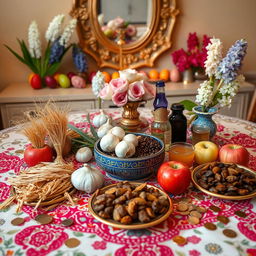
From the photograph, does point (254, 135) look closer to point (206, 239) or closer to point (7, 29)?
point (206, 239)

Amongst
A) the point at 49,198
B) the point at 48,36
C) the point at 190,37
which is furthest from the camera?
the point at 190,37

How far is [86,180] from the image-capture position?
0.91 meters

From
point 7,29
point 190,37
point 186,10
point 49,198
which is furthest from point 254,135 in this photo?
point 7,29

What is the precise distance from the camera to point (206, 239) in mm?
726

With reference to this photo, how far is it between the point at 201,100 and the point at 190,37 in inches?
63.2

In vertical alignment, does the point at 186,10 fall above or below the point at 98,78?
above

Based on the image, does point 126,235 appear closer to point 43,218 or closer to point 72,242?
point 72,242

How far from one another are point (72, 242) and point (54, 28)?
201 centimetres

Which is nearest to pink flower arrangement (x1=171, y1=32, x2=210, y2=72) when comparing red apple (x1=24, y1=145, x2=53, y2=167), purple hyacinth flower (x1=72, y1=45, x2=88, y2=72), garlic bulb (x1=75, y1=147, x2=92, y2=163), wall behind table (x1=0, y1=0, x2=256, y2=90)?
wall behind table (x1=0, y1=0, x2=256, y2=90)

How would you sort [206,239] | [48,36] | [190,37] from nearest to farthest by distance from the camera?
[206,239], [48,36], [190,37]

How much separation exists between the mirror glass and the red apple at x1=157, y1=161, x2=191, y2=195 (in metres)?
1.97

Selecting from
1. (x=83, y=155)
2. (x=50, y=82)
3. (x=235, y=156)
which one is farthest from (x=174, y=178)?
(x=50, y=82)

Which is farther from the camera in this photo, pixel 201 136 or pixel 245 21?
pixel 245 21

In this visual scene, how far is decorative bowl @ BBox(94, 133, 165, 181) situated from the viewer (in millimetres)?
945
